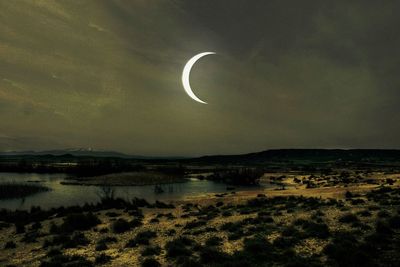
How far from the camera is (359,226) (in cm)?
1741

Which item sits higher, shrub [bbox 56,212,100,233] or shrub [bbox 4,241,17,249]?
shrub [bbox 56,212,100,233]

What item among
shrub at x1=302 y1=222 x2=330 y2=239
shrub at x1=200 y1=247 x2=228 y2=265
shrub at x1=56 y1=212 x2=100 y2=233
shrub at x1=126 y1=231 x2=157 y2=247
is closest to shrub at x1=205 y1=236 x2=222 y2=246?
shrub at x1=200 y1=247 x2=228 y2=265

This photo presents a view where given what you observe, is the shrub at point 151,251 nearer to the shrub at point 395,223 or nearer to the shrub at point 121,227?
the shrub at point 121,227

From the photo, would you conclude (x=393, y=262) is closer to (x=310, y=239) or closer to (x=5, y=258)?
(x=310, y=239)

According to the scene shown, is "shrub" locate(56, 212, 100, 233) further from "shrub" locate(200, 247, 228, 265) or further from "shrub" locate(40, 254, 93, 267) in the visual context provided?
"shrub" locate(200, 247, 228, 265)

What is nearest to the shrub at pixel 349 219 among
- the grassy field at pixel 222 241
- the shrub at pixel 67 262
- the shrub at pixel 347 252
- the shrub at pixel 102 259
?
the grassy field at pixel 222 241

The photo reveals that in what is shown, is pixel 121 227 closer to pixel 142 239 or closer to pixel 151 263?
pixel 142 239

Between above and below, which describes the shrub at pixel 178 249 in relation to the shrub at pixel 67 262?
above

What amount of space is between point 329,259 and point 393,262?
2.13 metres

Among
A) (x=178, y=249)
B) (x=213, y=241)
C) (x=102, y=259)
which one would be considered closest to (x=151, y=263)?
(x=178, y=249)

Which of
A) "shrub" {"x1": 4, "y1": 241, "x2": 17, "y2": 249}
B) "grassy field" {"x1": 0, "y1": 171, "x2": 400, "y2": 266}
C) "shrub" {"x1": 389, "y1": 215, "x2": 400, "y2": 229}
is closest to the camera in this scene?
"grassy field" {"x1": 0, "y1": 171, "x2": 400, "y2": 266}

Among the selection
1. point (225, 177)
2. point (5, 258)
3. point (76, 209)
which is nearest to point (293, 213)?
point (5, 258)

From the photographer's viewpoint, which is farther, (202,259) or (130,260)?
(130,260)

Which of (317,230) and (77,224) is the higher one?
(317,230)
